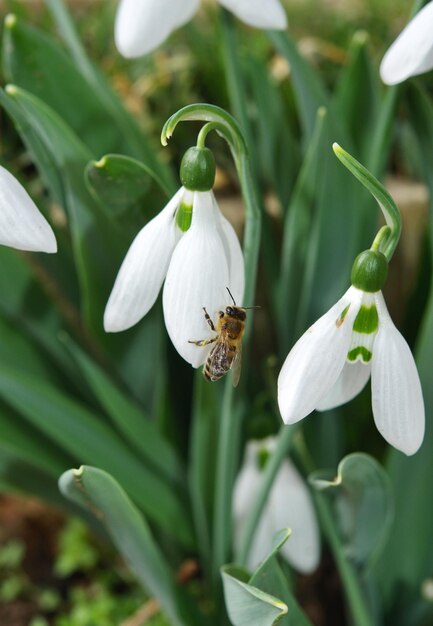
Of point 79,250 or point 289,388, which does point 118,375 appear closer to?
point 79,250

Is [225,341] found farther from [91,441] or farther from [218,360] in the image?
[91,441]

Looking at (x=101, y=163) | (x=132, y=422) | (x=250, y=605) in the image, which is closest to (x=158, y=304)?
(x=132, y=422)

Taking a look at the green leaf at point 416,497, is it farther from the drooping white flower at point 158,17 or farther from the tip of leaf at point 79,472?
the tip of leaf at point 79,472

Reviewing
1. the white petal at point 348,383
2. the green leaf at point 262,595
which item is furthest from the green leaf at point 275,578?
the white petal at point 348,383

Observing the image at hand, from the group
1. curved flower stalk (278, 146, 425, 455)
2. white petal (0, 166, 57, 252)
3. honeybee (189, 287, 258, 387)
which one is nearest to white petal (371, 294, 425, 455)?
curved flower stalk (278, 146, 425, 455)

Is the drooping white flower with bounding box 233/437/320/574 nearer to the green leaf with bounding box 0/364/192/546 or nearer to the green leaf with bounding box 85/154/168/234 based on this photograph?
the green leaf with bounding box 0/364/192/546

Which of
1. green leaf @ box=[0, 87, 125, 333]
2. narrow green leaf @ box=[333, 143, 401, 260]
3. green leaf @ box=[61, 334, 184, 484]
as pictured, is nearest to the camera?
narrow green leaf @ box=[333, 143, 401, 260]

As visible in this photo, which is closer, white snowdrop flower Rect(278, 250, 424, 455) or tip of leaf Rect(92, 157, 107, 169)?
white snowdrop flower Rect(278, 250, 424, 455)
